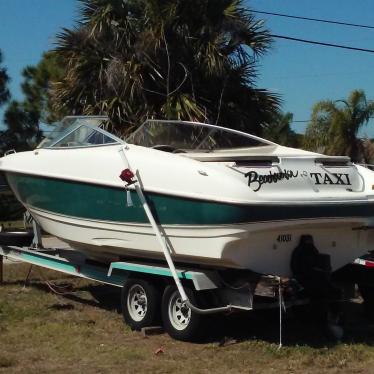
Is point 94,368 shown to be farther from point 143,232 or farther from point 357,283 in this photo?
point 357,283

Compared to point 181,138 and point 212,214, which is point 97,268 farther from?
point 212,214

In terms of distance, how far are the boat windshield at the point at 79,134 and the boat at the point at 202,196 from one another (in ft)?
0.06

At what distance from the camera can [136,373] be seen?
6184 millimetres

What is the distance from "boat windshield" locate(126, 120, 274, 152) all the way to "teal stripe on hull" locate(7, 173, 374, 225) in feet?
3.22

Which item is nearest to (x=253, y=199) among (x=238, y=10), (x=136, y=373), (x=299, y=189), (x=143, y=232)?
(x=299, y=189)

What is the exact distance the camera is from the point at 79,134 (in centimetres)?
856

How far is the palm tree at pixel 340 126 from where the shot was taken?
22453 millimetres

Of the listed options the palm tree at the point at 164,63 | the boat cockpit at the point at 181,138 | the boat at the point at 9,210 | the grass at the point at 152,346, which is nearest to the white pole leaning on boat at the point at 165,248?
the grass at the point at 152,346

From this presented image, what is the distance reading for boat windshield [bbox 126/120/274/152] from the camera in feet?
27.7

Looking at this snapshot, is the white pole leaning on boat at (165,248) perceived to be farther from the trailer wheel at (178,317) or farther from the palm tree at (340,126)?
the palm tree at (340,126)

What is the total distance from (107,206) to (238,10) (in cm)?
787

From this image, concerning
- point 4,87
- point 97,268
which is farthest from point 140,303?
point 4,87

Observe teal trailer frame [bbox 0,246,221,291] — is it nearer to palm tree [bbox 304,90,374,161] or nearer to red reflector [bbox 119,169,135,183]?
red reflector [bbox 119,169,135,183]

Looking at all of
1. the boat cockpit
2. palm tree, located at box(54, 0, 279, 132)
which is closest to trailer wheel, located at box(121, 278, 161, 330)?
the boat cockpit
